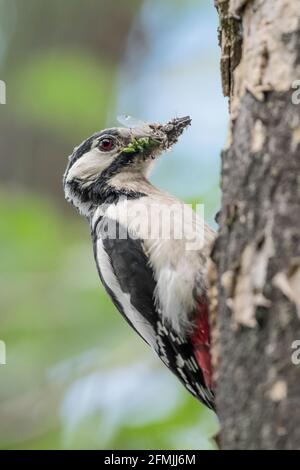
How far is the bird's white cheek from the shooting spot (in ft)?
12.1

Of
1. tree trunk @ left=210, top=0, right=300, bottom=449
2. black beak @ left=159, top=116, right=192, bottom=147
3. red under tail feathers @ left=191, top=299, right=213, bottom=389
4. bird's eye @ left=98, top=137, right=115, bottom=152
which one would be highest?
black beak @ left=159, top=116, right=192, bottom=147

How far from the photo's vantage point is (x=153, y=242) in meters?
3.17

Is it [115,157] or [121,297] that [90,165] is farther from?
[121,297]

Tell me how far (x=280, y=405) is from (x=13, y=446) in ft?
7.51

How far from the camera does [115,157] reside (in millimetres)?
3709

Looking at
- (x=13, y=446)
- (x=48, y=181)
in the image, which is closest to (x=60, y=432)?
(x=13, y=446)

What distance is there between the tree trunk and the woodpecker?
73 cm

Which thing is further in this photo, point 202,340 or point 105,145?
point 105,145

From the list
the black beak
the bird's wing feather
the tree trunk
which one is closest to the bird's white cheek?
the black beak

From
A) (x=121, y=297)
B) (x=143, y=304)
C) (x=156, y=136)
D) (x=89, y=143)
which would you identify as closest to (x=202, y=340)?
(x=143, y=304)

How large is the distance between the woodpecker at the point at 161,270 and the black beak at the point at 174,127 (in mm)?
266

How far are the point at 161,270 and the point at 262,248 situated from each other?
3.84 feet

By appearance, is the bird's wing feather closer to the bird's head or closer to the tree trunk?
→ the bird's head

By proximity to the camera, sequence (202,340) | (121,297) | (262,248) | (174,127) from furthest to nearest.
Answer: (174,127)
(121,297)
(202,340)
(262,248)
